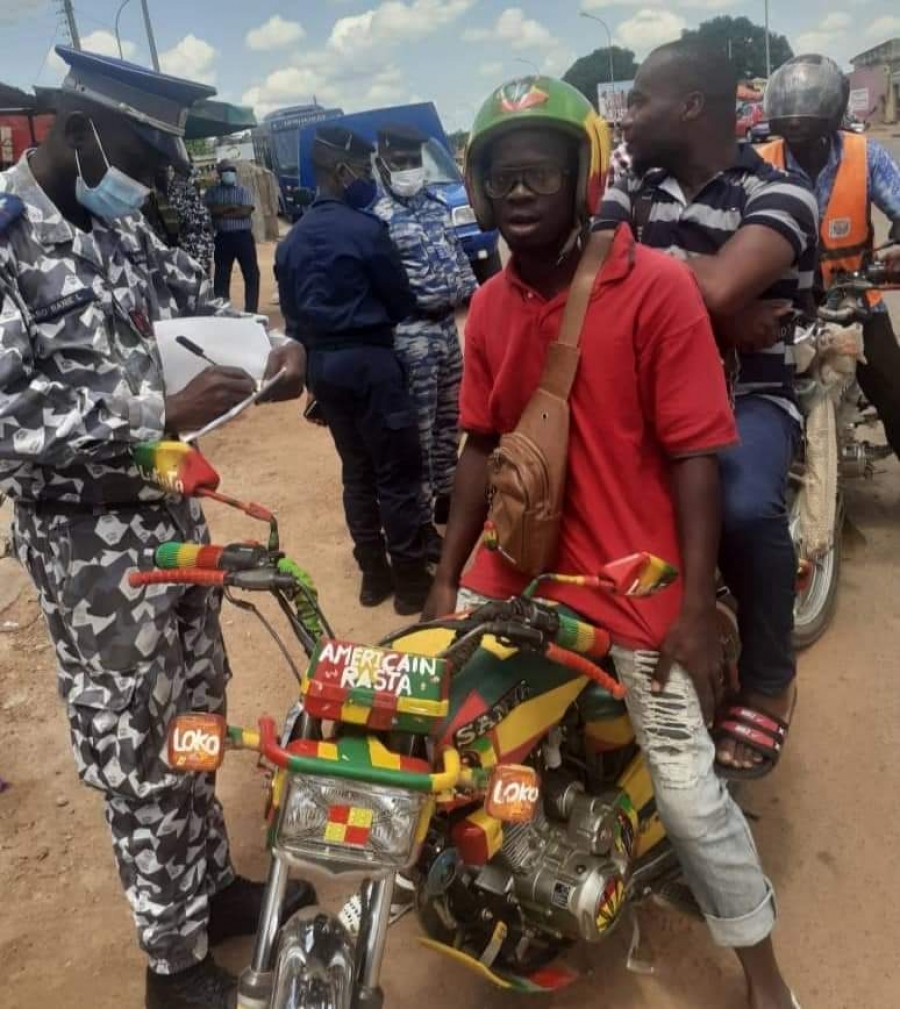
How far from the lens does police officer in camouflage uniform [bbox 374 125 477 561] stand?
5.14 meters

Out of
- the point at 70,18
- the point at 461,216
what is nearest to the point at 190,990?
the point at 461,216

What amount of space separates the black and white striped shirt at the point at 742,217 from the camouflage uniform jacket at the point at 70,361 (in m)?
1.44

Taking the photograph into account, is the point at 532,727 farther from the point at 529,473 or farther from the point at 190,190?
the point at 190,190

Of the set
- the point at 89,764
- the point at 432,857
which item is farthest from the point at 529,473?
the point at 89,764

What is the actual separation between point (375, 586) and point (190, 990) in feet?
8.66

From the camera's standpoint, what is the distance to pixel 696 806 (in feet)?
7.24

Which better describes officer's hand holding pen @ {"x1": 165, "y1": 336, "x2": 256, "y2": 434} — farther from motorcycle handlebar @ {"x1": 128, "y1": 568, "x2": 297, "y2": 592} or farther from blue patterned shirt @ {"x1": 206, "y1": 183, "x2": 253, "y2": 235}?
blue patterned shirt @ {"x1": 206, "y1": 183, "x2": 253, "y2": 235}

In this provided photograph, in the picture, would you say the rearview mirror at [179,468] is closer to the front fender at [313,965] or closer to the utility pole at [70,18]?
the front fender at [313,965]

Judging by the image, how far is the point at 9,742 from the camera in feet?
12.9

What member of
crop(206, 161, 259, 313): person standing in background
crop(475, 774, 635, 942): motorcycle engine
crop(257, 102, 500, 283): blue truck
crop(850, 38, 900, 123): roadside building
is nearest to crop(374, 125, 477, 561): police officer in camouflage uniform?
crop(475, 774, 635, 942): motorcycle engine

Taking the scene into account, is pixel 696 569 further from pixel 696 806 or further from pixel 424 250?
pixel 424 250

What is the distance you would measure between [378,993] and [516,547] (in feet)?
3.04

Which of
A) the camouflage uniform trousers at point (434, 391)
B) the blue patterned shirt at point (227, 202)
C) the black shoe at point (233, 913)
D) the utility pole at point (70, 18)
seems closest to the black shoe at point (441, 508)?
the camouflage uniform trousers at point (434, 391)

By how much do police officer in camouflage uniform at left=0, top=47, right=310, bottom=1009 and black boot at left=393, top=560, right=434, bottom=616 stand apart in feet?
7.64
